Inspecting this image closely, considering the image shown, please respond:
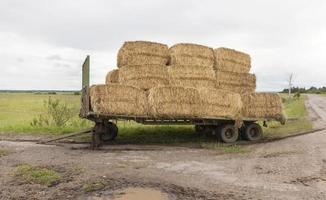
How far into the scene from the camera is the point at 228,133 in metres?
14.7

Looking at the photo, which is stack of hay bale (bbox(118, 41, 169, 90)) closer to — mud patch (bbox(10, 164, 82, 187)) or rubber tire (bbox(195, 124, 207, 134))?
rubber tire (bbox(195, 124, 207, 134))

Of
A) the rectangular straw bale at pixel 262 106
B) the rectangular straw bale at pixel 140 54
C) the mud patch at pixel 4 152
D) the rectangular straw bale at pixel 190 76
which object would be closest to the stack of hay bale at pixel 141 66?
the rectangular straw bale at pixel 140 54

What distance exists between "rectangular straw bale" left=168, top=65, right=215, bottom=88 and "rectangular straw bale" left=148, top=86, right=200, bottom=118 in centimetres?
57

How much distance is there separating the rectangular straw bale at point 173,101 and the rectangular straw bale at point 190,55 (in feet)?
3.51

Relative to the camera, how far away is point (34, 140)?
46.5 ft

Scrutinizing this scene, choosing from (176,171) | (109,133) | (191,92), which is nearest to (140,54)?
(191,92)

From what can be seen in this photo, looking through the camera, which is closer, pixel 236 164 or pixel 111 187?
pixel 111 187

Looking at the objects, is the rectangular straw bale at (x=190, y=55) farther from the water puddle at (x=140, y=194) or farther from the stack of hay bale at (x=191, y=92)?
the water puddle at (x=140, y=194)

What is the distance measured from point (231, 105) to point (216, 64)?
1483mm

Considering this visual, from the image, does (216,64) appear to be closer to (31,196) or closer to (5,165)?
(5,165)

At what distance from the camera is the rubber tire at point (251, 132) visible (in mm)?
15133

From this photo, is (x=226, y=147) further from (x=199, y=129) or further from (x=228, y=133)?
(x=199, y=129)

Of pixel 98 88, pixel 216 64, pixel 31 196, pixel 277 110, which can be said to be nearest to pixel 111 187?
pixel 31 196

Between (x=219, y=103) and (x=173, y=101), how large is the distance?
1.70 metres
